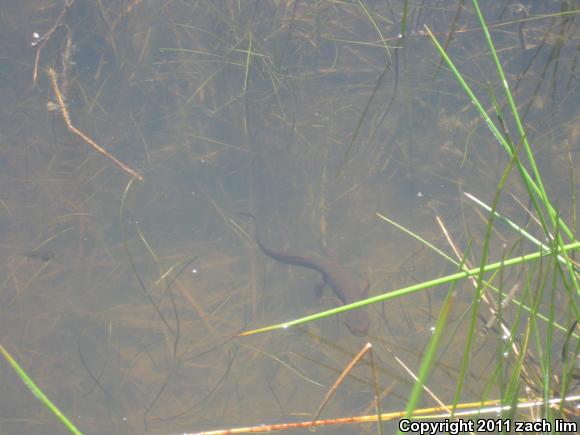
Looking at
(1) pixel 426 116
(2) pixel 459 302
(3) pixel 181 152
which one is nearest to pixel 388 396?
(2) pixel 459 302

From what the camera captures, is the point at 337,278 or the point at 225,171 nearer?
the point at 337,278

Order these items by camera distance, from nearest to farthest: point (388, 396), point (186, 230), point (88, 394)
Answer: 1. point (388, 396)
2. point (88, 394)
3. point (186, 230)

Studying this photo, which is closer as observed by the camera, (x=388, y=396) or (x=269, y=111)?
(x=388, y=396)

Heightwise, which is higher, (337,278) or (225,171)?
(225,171)

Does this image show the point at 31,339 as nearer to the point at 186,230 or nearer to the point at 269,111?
the point at 186,230
